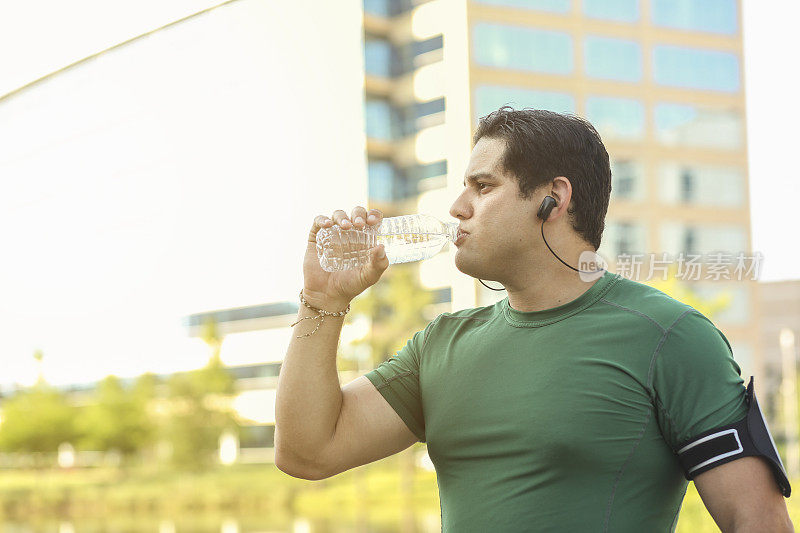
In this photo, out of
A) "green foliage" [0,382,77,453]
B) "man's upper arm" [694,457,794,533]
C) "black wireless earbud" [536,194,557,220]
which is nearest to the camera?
"man's upper arm" [694,457,794,533]

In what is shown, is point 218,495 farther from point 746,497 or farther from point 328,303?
point 746,497

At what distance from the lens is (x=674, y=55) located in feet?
41.3

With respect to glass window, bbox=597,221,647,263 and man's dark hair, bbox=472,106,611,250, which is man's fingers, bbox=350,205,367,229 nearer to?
man's dark hair, bbox=472,106,611,250

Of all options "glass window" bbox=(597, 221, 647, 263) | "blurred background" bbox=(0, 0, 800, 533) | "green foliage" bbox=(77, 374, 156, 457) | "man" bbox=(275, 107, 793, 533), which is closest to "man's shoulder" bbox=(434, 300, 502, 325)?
"man" bbox=(275, 107, 793, 533)

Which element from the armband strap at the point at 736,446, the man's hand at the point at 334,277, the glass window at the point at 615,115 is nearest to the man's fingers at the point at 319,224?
the man's hand at the point at 334,277

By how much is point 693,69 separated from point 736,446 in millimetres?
12548

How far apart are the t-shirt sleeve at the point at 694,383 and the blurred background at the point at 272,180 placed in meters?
2.64

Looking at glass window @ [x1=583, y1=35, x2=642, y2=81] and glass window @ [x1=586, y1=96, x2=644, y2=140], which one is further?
glass window @ [x1=586, y1=96, x2=644, y2=140]

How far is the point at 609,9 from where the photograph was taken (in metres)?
10.8

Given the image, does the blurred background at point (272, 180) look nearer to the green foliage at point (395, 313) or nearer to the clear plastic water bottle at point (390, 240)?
the green foliage at point (395, 313)

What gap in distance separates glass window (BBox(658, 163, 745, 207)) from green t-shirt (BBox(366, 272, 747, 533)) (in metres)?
12.5

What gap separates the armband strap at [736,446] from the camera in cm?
87

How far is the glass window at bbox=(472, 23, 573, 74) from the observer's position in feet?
30.1

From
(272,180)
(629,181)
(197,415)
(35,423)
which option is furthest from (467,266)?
(35,423)
